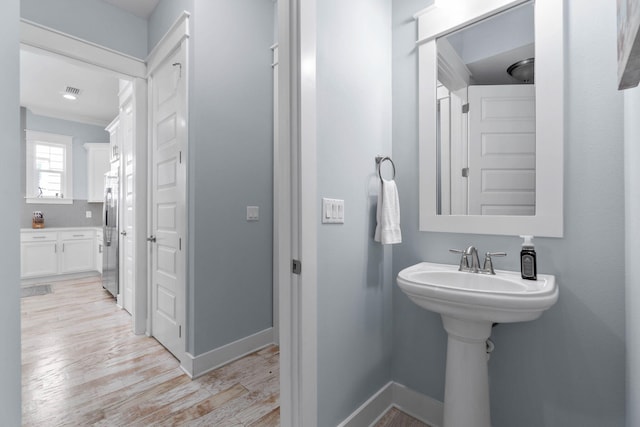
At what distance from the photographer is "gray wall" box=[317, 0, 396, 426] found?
1378 mm

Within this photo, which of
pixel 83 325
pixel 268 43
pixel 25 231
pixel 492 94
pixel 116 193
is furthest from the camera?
pixel 25 231

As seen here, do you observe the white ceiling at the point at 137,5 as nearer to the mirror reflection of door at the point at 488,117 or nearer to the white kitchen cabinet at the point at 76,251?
the mirror reflection of door at the point at 488,117

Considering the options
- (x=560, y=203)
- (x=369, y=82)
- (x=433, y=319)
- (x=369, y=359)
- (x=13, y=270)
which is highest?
(x=369, y=82)

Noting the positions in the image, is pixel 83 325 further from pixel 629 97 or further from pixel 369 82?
pixel 629 97

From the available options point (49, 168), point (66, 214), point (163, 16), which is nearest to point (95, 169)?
point (49, 168)

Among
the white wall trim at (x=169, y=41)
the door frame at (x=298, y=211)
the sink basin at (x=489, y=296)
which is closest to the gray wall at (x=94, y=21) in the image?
the white wall trim at (x=169, y=41)

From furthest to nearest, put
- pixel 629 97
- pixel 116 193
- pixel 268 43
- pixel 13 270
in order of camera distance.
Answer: pixel 116 193, pixel 268 43, pixel 629 97, pixel 13 270

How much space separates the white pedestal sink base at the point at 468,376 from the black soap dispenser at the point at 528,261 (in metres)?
0.27

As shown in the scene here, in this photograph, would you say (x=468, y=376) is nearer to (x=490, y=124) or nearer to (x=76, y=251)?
(x=490, y=124)

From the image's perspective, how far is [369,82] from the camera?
5.40 feet

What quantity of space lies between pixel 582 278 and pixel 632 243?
12.3 inches

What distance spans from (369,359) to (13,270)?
4.95 feet

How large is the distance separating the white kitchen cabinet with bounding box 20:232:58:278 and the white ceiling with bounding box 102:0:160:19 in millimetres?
4006

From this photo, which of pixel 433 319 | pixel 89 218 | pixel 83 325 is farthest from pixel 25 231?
pixel 433 319
